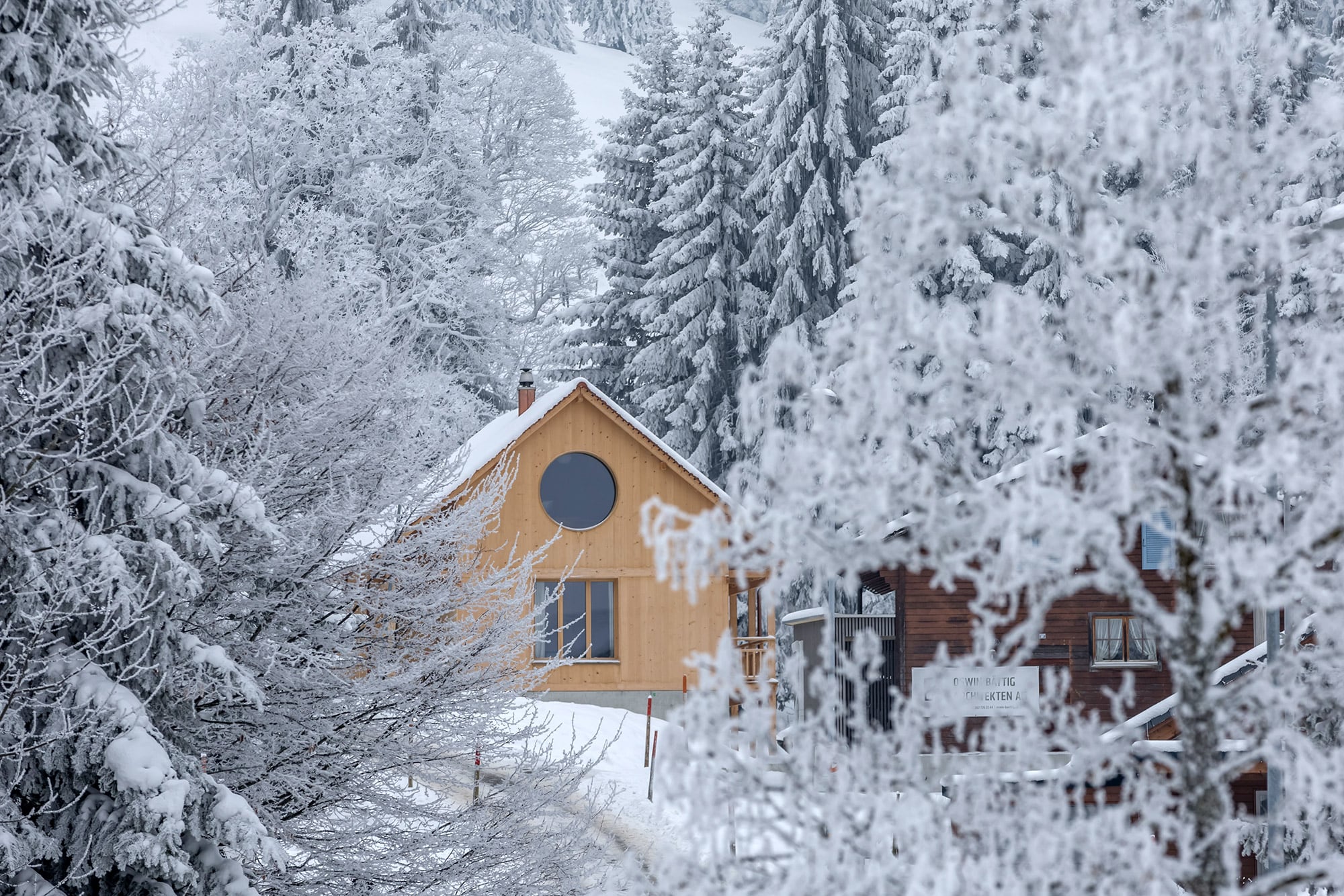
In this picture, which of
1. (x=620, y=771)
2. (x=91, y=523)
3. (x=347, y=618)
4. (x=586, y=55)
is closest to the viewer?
(x=91, y=523)

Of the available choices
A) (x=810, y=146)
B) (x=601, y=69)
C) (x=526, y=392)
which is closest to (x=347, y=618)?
(x=526, y=392)

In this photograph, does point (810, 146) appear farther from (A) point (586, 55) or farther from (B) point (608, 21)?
(B) point (608, 21)

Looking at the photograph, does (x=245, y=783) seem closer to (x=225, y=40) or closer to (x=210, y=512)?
(x=210, y=512)

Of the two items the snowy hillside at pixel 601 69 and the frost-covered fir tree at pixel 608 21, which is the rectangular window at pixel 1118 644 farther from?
the frost-covered fir tree at pixel 608 21

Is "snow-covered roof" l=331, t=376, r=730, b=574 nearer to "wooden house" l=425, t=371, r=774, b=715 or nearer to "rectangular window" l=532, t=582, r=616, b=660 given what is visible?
"wooden house" l=425, t=371, r=774, b=715

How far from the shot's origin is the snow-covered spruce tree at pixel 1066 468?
379 cm

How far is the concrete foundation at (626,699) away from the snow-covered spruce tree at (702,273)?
29.0 ft

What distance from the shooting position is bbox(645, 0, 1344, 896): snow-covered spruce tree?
3.79 meters

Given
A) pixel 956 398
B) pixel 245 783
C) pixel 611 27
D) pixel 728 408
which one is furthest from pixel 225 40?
pixel 611 27

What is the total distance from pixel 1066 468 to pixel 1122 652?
75.5 feet

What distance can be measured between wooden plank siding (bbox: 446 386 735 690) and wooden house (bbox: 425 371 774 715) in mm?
19

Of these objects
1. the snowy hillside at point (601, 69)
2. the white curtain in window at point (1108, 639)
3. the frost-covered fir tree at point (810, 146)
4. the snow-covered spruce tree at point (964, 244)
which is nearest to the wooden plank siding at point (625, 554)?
the snow-covered spruce tree at point (964, 244)

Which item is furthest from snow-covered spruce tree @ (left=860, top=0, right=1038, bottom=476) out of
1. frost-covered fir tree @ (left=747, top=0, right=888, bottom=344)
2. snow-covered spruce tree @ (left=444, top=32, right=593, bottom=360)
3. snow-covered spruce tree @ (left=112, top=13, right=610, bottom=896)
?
snow-covered spruce tree @ (left=112, top=13, right=610, bottom=896)

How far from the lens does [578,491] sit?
2736 centimetres
